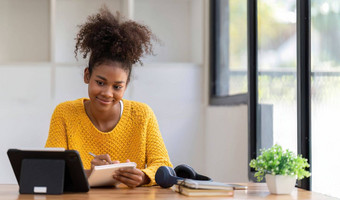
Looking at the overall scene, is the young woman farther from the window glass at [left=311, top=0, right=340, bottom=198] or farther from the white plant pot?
the window glass at [left=311, top=0, right=340, bottom=198]

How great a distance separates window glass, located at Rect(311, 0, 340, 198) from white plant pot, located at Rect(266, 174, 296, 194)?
1.22 ft

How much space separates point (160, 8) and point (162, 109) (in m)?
0.83

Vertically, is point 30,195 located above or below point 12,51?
below

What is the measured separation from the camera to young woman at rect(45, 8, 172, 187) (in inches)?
89.5

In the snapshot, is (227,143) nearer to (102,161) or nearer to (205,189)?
(102,161)

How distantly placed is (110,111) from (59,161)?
2.13ft

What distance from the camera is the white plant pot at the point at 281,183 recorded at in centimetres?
181

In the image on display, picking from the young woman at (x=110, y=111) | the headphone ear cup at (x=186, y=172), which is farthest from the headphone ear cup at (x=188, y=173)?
the young woman at (x=110, y=111)

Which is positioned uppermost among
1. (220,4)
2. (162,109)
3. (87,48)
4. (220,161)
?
(220,4)

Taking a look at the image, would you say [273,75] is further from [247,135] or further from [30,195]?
[30,195]

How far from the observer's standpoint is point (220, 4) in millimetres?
3936

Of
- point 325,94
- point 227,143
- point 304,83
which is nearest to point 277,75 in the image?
point 304,83

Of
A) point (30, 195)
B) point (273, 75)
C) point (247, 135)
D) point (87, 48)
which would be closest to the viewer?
point (30, 195)

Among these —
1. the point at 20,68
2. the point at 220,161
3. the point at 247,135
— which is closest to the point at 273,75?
the point at 247,135
